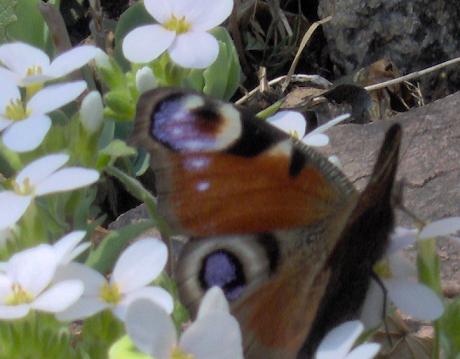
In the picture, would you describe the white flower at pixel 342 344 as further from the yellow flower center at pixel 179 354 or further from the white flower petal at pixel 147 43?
the white flower petal at pixel 147 43

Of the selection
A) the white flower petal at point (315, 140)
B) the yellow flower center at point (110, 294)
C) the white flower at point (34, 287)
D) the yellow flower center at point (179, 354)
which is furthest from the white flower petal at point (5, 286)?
the white flower petal at point (315, 140)

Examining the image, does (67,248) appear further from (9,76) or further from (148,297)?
(9,76)

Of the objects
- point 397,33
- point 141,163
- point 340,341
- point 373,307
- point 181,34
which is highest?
point 181,34

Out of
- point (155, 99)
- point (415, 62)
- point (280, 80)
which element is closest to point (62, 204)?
point (155, 99)

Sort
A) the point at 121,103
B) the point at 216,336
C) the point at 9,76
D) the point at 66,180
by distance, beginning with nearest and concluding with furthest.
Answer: the point at 216,336 < the point at 66,180 < the point at 9,76 < the point at 121,103

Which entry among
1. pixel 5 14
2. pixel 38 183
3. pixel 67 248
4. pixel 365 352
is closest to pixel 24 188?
pixel 38 183

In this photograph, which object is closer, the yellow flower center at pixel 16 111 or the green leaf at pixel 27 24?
the yellow flower center at pixel 16 111
